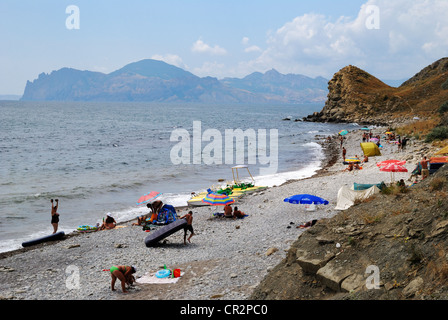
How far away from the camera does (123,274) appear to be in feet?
39.7

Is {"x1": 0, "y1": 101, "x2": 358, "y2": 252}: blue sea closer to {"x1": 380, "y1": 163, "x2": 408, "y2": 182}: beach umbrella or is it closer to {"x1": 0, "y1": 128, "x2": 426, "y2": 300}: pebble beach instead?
{"x1": 0, "y1": 128, "x2": 426, "y2": 300}: pebble beach

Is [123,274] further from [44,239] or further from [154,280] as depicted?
[44,239]

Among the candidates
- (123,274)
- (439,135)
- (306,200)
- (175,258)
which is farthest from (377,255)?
(439,135)

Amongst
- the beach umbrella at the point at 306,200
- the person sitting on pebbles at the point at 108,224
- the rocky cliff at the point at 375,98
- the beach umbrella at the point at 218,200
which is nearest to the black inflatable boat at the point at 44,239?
the person sitting on pebbles at the point at 108,224

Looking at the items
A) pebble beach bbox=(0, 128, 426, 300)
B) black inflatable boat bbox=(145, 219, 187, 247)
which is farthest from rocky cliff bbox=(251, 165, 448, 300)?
black inflatable boat bbox=(145, 219, 187, 247)

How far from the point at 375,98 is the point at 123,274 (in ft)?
367

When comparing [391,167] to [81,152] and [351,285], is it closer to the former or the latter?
[351,285]

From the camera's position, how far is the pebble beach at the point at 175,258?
467 inches

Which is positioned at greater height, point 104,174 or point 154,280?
point 104,174

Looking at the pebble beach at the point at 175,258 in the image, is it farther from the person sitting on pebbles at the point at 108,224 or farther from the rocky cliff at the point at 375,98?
the rocky cliff at the point at 375,98

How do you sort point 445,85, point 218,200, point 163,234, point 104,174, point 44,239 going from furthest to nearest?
1. point 445,85
2. point 104,174
3. point 218,200
4. point 44,239
5. point 163,234

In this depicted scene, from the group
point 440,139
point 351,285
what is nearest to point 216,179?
point 440,139

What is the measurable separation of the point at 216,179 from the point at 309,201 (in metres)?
18.1

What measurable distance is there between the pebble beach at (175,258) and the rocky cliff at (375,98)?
7601 cm
